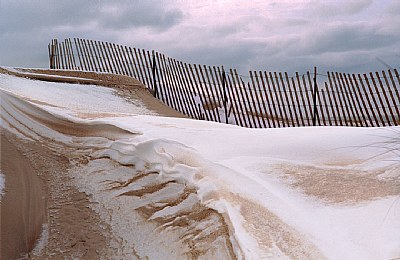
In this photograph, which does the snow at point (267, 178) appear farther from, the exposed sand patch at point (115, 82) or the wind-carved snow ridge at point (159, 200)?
the exposed sand patch at point (115, 82)

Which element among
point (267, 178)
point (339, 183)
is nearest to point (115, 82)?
point (267, 178)

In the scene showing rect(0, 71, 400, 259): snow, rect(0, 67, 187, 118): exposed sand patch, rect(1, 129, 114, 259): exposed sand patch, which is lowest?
rect(1, 129, 114, 259): exposed sand patch

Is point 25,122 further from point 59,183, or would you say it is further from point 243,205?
point 243,205

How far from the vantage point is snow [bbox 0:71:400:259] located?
7.88ft

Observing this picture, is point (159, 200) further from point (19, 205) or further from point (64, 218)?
point (19, 205)

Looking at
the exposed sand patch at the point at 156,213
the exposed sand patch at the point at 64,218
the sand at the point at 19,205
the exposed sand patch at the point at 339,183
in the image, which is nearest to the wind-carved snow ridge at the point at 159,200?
the exposed sand patch at the point at 156,213

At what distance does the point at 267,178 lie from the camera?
3010 millimetres

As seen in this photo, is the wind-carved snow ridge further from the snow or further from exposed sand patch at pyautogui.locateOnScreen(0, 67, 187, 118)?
exposed sand patch at pyautogui.locateOnScreen(0, 67, 187, 118)

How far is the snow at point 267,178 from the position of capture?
2.40 metres

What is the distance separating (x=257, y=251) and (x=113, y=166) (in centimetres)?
198

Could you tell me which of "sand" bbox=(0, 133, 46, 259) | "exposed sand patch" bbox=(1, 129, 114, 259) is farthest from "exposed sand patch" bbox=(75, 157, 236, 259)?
"sand" bbox=(0, 133, 46, 259)

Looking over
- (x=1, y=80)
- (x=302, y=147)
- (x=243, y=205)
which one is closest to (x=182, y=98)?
(x=1, y=80)

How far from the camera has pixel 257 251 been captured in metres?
2.32

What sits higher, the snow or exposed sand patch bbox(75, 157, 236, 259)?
the snow
